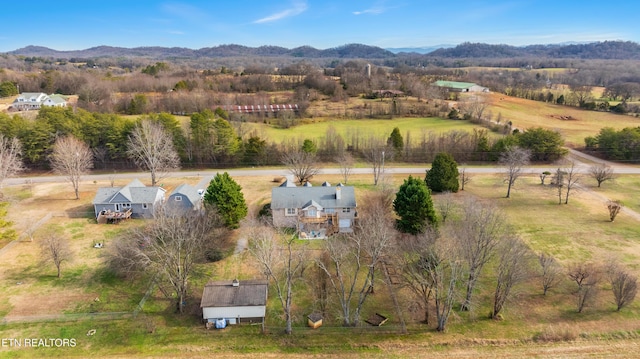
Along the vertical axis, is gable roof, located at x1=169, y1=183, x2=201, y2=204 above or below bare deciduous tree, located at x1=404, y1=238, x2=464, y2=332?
above

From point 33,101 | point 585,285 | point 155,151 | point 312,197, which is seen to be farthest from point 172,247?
point 33,101

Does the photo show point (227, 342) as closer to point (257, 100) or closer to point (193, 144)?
point (193, 144)

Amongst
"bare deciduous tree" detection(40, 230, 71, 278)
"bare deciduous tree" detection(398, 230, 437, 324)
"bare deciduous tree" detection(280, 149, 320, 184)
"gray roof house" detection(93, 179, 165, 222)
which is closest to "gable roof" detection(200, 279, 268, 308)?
"bare deciduous tree" detection(398, 230, 437, 324)

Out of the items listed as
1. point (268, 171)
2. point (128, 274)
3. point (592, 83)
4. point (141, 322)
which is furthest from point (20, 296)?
point (592, 83)

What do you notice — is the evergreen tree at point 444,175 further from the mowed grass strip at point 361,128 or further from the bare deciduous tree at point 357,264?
the mowed grass strip at point 361,128

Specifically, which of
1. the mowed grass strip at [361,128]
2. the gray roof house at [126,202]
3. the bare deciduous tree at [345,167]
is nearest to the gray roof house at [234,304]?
the gray roof house at [126,202]

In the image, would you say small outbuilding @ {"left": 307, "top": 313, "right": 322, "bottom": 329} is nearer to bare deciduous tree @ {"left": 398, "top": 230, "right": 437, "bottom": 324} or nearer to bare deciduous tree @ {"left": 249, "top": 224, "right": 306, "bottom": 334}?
bare deciduous tree @ {"left": 249, "top": 224, "right": 306, "bottom": 334}
